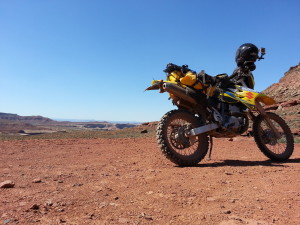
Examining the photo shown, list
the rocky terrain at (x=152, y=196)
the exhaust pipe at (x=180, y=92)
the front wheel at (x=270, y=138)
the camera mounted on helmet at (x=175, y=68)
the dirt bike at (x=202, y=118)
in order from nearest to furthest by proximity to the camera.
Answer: the rocky terrain at (x=152, y=196) < the dirt bike at (x=202, y=118) < the exhaust pipe at (x=180, y=92) < the camera mounted on helmet at (x=175, y=68) < the front wheel at (x=270, y=138)

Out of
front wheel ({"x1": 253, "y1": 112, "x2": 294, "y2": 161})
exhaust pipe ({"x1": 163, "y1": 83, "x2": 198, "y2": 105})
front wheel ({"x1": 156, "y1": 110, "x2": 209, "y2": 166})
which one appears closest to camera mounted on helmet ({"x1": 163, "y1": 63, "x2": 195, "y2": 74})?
exhaust pipe ({"x1": 163, "y1": 83, "x2": 198, "y2": 105})

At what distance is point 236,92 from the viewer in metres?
6.00

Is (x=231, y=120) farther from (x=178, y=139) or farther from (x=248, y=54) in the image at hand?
(x=248, y=54)

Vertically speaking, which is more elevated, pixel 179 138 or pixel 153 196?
pixel 179 138

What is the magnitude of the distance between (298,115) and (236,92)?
16.8 meters

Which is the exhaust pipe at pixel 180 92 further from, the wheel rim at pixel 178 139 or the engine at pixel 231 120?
the engine at pixel 231 120

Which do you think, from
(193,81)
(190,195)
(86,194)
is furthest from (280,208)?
(193,81)

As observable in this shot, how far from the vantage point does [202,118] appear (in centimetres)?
573

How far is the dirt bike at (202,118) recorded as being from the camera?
5.15 m

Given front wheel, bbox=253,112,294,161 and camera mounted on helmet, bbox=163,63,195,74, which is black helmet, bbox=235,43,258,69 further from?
camera mounted on helmet, bbox=163,63,195,74

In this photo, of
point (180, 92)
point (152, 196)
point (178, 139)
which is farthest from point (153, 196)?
point (180, 92)

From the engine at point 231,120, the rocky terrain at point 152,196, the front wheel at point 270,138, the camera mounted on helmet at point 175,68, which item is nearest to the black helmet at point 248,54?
the engine at point 231,120

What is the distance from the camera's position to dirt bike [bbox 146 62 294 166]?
515 centimetres

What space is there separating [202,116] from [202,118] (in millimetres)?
51
